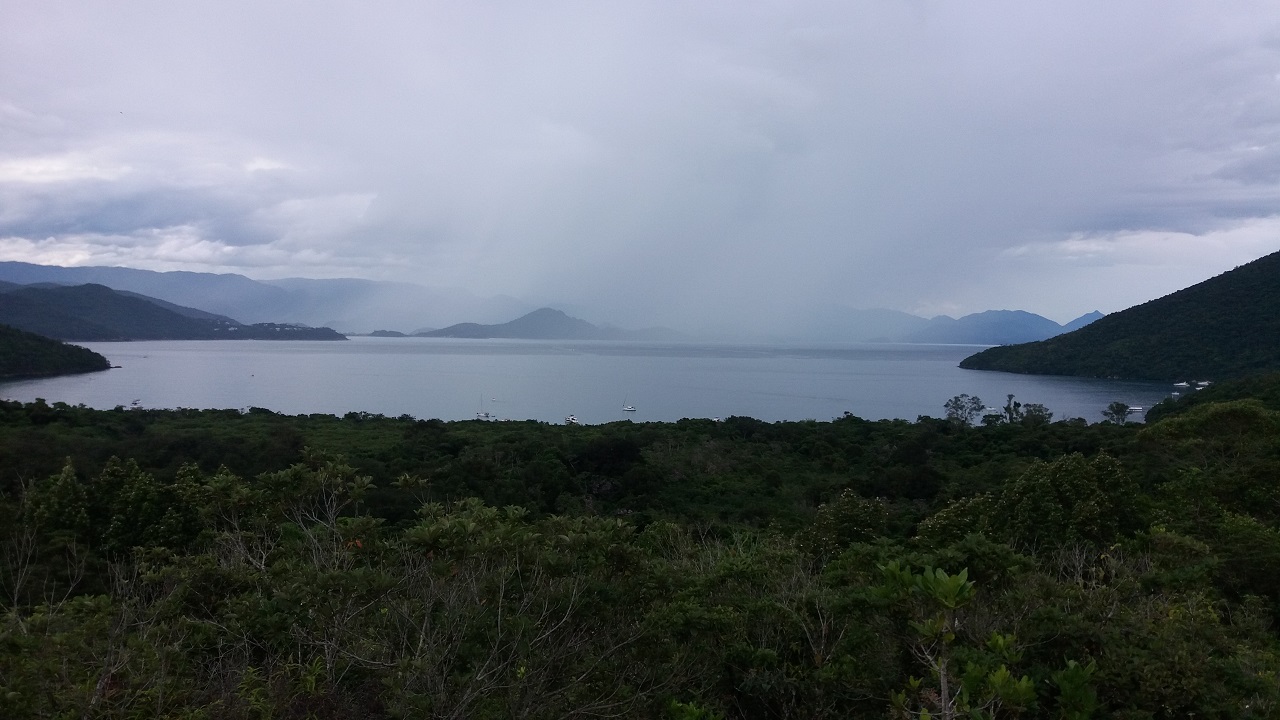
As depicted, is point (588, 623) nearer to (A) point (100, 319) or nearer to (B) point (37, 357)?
(B) point (37, 357)

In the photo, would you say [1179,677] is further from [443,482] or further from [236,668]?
[443,482]

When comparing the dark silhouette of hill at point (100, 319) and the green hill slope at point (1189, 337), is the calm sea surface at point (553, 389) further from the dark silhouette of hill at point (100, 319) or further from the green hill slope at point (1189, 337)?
the dark silhouette of hill at point (100, 319)

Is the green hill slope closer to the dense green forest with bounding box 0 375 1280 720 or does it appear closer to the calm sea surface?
the calm sea surface

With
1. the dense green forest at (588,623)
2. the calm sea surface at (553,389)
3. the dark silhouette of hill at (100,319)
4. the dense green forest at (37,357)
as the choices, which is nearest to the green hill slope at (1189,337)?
the calm sea surface at (553,389)

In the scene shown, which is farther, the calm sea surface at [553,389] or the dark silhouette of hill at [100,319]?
the dark silhouette of hill at [100,319]

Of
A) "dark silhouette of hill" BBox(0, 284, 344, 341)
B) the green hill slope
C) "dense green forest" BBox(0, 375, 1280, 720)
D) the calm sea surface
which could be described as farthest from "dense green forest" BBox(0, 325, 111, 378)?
the green hill slope

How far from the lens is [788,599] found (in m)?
4.54

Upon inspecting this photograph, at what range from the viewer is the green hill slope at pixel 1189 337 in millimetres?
61812

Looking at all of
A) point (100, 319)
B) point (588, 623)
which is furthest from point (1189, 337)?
point (100, 319)

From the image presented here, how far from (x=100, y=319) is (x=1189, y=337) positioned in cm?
16094

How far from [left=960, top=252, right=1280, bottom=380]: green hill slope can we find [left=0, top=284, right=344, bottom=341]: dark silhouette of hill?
130 meters

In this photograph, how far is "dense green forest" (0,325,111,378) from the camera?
206 ft

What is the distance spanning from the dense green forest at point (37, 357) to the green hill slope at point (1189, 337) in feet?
327

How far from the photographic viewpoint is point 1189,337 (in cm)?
6900
